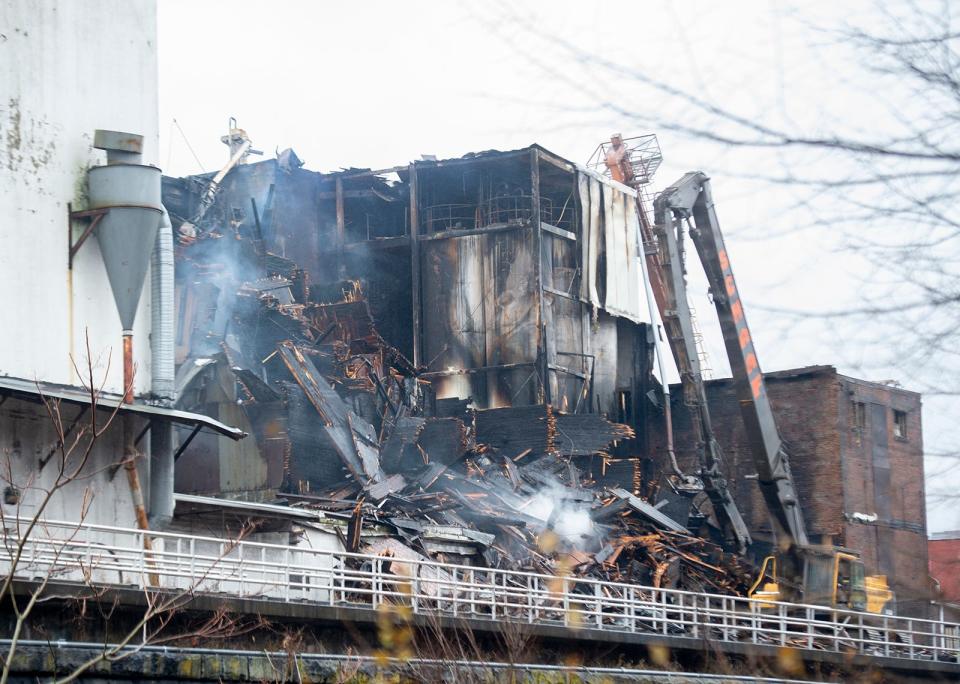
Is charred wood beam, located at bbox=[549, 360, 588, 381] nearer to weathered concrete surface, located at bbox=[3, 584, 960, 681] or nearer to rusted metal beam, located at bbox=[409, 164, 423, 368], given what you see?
rusted metal beam, located at bbox=[409, 164, 423, 368]

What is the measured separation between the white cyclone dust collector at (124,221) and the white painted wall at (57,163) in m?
0.32

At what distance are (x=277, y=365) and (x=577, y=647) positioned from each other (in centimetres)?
1794

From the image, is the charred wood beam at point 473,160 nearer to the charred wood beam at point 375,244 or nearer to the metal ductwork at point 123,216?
the charred wood beam at point 375,244

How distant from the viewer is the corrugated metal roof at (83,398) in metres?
21.3

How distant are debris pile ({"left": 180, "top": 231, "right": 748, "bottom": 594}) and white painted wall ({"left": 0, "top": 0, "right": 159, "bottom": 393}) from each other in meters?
10.7

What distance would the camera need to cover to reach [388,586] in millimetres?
27891

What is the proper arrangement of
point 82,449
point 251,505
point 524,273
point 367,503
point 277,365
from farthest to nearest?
1. point 524,273
2. point 277,365
3. point 367,503
4. point 251,505
5. point 82,449

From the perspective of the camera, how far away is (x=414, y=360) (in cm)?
4738

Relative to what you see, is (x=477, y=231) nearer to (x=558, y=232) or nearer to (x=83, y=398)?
(x=558, y=232)

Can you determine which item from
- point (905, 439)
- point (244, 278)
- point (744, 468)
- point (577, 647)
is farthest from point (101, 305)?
point (905, 439)

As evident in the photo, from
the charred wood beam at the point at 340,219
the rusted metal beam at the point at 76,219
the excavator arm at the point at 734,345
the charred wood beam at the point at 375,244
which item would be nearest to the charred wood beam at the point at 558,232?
the charred wood beam at the point at 375,244

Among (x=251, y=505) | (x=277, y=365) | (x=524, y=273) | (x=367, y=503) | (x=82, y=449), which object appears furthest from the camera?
(x=524, y=273)

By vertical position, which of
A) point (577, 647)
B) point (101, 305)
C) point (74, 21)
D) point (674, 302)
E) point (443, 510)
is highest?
point (74, 21)

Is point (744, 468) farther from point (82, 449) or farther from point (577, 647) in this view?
point (82, 449)
